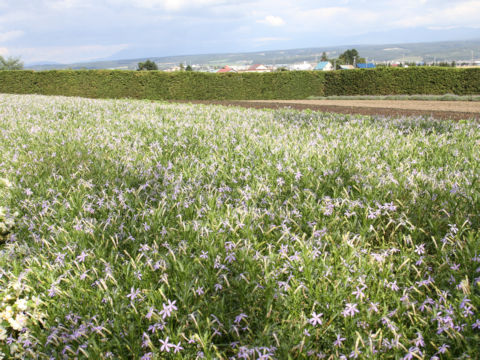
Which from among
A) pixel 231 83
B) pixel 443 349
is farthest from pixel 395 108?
pixel 443 349

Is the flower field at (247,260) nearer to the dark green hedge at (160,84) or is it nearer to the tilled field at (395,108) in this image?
the tilled field at (395,108)

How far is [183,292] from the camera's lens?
2281 mm

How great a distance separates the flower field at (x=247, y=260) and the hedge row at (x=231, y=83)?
26544mm

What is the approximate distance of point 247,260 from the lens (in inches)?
98.0

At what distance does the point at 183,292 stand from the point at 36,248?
5.44 ft

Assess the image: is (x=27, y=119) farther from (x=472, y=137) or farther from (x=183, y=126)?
(x=472, y=137)

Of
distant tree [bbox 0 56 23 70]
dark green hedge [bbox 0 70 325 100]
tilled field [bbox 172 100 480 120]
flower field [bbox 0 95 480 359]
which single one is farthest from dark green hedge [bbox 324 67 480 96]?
distant tree [bbox 0 56 23 70]

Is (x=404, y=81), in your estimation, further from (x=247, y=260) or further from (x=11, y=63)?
(x=11, y=63)

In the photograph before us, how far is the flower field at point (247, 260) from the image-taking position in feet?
6.68

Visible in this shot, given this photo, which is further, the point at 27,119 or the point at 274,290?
the point at 27,119

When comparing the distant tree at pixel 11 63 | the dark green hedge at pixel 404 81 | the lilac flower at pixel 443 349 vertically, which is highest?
the distant tree at pixel 11 63

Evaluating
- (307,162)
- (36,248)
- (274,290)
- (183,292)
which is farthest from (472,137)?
(36,248)

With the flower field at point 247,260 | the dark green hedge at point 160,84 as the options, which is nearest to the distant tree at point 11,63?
the dark green hedge at point 160,84

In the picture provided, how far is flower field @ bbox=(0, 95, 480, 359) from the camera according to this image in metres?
2.04
